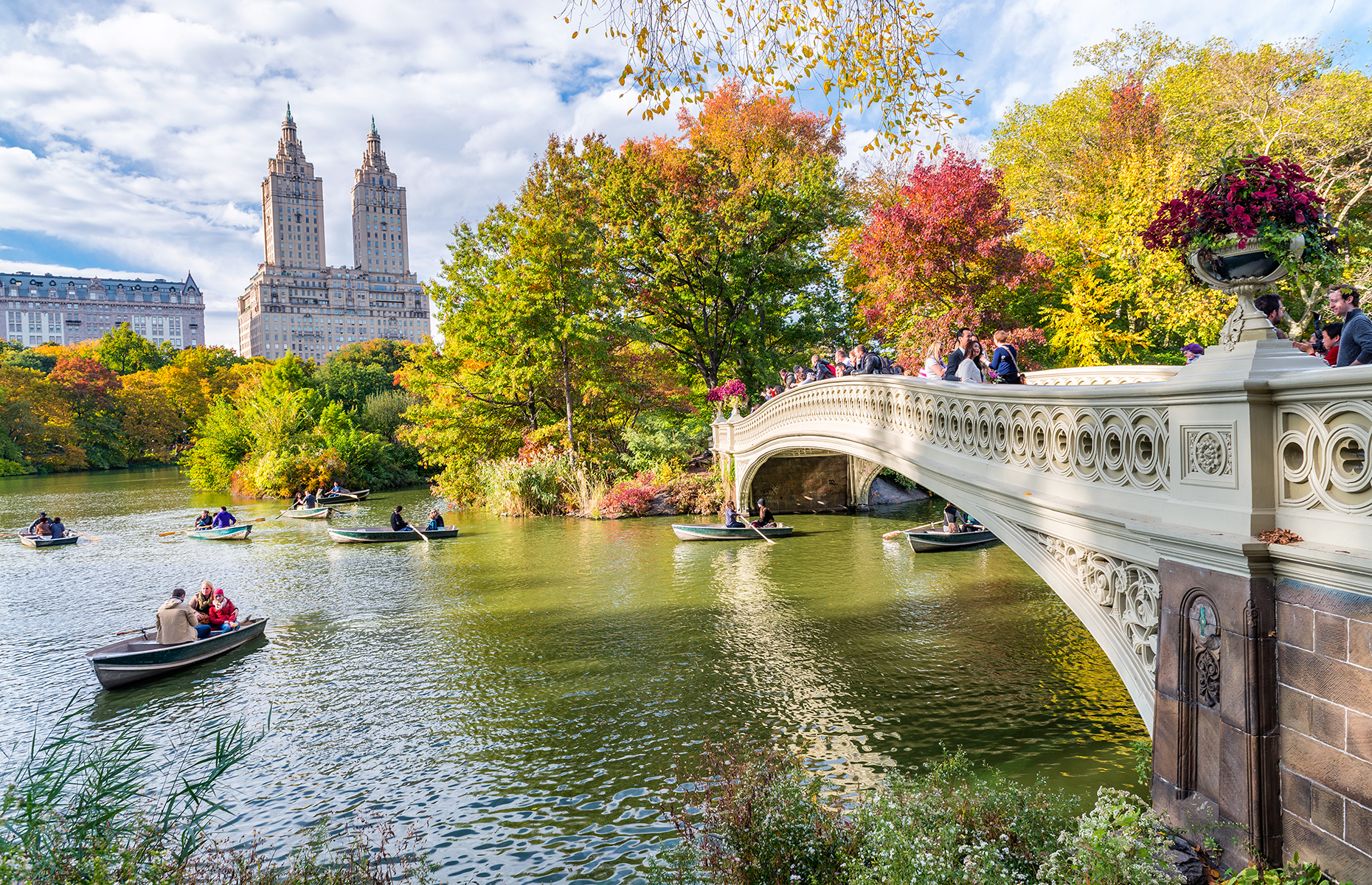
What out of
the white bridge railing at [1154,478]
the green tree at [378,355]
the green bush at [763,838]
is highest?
the green tree at [378,355]

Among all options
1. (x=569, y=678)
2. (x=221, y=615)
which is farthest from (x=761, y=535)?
(x=221, y=615)

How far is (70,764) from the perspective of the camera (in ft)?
27.4

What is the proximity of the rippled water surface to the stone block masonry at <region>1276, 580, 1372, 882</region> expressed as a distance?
10.5ft

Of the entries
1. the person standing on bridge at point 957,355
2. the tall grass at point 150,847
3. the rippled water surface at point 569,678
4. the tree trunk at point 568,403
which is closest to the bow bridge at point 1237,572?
the rippled water surface at point 569,678

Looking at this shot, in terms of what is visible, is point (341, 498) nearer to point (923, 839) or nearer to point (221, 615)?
point (221, 615)

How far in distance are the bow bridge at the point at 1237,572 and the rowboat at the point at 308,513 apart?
91.1 ft

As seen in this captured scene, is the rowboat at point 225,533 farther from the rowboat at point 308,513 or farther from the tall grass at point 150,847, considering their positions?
the tall grass at point 150,847

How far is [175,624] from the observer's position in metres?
10.9

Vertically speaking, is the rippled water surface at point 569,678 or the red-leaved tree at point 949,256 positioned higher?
the red-leaved tree at point 949,256

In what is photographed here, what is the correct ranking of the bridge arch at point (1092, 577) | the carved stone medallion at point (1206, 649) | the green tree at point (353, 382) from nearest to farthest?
the carved stone medallion at point (1206, 649) < the bridge arch at point (1092, 577) < the green tree at point (353, 382)

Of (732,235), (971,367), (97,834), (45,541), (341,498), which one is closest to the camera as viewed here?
(97,834)

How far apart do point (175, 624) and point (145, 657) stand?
1.88 ft

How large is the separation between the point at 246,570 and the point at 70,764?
37.0 ft

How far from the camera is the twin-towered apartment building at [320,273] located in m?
144
